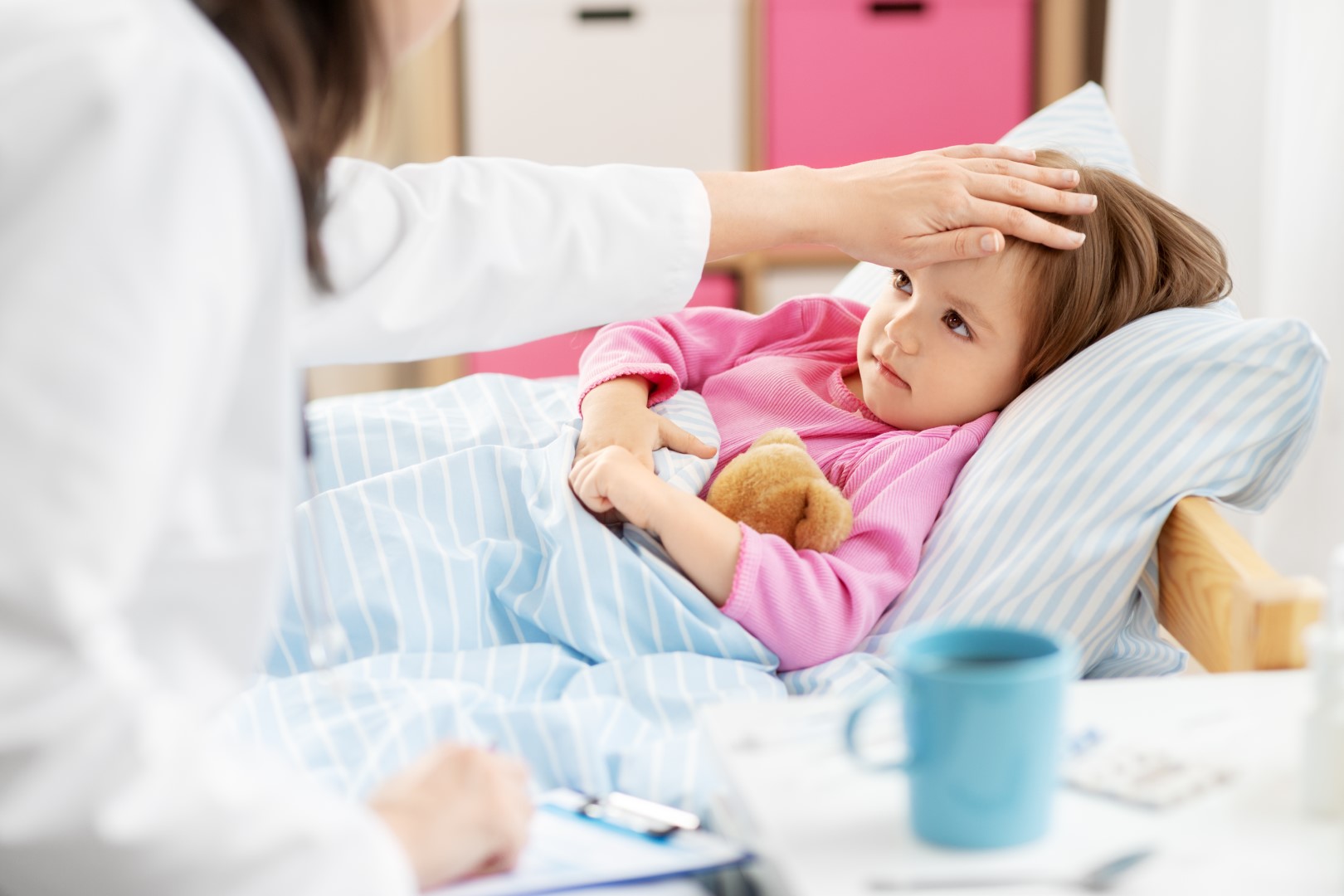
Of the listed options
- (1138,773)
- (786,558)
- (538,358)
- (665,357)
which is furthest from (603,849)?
(538,358)

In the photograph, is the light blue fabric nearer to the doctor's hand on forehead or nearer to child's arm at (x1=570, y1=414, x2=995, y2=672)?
child's arm at (x1=570, y1=414, x2=995, y2=672)

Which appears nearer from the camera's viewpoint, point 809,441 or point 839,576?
point 839,576

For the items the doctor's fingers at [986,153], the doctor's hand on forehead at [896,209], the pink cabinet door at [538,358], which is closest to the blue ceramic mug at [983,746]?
the doctor's hand on forehead at [896,209]

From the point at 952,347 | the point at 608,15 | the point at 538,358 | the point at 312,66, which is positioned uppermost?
the point at 608,15

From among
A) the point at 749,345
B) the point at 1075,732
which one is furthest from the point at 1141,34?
the point at 1075,732

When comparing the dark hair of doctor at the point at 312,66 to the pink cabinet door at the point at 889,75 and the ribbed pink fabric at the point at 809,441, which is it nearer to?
the ribbed pink fabric at the point at 809,441

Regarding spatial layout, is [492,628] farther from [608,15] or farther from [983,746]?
[608,15]

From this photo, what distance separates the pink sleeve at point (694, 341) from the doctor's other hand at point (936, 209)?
260 mm

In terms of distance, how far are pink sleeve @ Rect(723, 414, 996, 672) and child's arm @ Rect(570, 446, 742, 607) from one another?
0.05 ft

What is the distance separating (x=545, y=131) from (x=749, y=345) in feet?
4.18

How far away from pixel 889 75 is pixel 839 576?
1.76m

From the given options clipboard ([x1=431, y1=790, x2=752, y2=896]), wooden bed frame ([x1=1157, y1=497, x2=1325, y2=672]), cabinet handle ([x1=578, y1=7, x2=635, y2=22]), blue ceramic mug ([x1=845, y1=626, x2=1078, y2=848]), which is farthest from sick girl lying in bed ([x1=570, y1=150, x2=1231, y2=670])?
cabinet handle ([x1=578, y1=7, x2=635, y2=22])

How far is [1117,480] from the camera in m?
1.04

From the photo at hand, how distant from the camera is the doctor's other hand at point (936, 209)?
112cm
